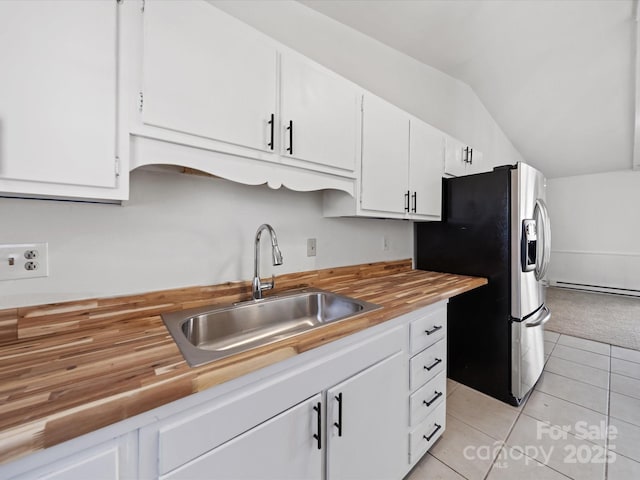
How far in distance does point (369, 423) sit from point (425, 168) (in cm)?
164

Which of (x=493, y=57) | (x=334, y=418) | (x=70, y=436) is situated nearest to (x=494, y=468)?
(x=334, y=418)

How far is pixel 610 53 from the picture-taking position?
2758 millimetres

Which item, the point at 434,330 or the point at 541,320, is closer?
the point at 434,330

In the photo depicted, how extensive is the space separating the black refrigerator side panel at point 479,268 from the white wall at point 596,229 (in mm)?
5013

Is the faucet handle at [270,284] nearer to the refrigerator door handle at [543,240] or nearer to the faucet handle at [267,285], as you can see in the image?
the faucet handle at [267,285]

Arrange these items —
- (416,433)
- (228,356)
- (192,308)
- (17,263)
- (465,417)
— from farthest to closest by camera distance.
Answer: (465,417)
(416,433)
(192,308)
(17,263)
(228,356)

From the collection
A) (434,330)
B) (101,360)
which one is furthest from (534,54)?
(101,360)

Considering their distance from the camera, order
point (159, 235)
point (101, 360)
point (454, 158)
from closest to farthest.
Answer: point (101, 360), point (159, 235), point (454, 158)

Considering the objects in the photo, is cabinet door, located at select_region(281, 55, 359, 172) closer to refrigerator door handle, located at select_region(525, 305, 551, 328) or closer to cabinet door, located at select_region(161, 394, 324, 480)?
cabinet door, located at select_region(161, 394, 324, 480)

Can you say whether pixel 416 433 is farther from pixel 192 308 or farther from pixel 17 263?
pixel 17 263

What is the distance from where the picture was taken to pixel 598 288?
5090 millimetres

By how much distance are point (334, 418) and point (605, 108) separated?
510cm

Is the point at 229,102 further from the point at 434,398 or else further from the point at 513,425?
the point at 513,425

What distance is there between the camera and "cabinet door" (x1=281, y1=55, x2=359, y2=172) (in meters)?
1.20
